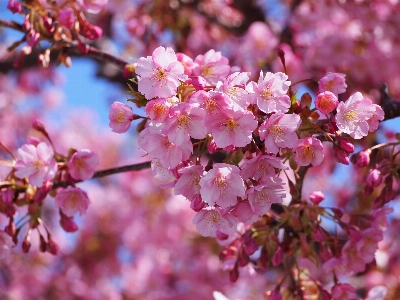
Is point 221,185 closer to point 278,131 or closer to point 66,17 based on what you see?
point 278,131

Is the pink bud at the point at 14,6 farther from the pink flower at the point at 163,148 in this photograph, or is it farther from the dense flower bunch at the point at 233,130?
A: the pink flower at the point at 163,148

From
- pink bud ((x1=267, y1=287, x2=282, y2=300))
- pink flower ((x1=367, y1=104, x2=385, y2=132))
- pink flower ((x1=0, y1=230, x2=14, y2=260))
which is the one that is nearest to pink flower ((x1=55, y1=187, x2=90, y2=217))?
pink flower ((x1=0, y1=230, x2=14, y2=260))

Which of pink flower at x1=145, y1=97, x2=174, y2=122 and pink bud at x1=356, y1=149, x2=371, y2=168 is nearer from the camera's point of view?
pink flower at x1=145, y1=97, x2=174, y2=122

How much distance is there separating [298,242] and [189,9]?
315cm

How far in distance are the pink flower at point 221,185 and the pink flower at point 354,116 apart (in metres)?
0.32

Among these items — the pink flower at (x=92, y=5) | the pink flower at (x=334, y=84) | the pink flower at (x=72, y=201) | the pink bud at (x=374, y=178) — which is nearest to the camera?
the pink flower at (x=334, y=84)

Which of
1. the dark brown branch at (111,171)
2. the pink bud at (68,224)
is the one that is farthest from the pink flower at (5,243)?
the dark brown branch at (111,171)

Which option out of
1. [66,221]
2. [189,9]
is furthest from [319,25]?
[66,221]

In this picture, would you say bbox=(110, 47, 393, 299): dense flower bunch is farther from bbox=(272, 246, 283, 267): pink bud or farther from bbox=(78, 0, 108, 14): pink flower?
bbox=(78, 0, 108, 14): pink flower

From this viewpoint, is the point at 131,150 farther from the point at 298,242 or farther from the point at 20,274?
the point at 298,242

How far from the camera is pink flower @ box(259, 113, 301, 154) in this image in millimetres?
1526

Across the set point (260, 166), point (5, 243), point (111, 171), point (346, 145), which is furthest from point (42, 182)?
point (346, 145)

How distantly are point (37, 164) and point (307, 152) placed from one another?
929 millimetres

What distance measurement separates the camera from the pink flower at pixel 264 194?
61.4 inches
